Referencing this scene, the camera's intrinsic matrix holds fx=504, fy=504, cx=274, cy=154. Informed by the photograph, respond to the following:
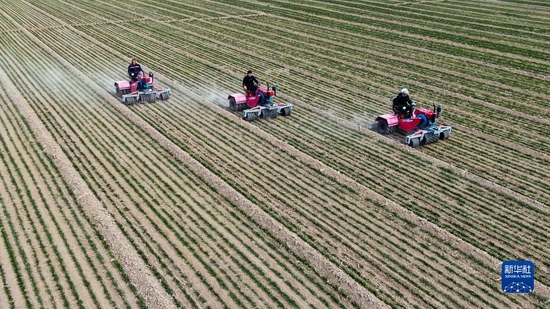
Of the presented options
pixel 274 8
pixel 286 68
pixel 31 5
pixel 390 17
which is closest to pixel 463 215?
pixel 286 68

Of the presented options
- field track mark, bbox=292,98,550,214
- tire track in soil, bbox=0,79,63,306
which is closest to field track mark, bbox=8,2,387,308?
tire track in soil, bbox=0,79,63,306

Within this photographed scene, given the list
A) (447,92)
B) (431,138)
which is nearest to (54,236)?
(431,138)

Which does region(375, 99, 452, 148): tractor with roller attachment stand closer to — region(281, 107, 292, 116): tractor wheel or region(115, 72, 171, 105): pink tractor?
region(281, 107, 292, 116): tractor wheel

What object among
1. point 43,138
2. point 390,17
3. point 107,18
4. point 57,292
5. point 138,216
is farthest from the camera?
point 107,18

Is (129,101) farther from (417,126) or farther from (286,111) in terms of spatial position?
(417,126)

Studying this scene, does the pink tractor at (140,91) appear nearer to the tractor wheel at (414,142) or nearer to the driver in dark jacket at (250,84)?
the driver in dark jacket at (250,84)

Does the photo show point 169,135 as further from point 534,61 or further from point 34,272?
point 534,61

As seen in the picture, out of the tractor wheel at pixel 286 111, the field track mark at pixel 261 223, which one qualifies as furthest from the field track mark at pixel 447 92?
the field track mark at pixel 261 223
